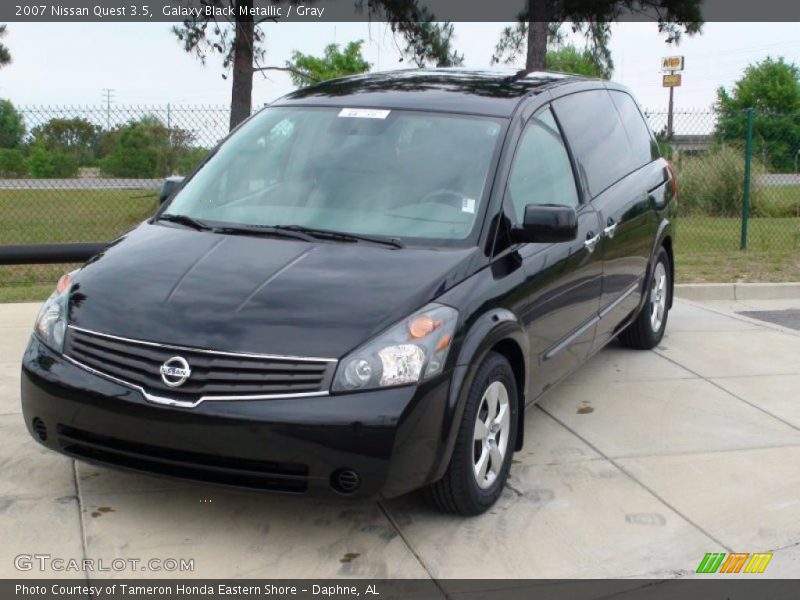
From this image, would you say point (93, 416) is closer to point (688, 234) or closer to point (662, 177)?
point (662, 177)

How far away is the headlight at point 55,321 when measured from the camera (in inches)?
170

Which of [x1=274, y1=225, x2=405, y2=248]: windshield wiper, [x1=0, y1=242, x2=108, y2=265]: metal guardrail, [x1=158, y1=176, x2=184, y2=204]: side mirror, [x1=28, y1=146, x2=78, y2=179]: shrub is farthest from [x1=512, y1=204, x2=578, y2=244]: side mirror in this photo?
[x1=28, y1=146, x2=78, y2=179]: shrub

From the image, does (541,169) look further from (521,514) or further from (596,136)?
(521,514)

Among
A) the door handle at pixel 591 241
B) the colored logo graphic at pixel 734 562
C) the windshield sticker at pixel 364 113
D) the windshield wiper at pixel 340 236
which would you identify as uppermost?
the windshield sticker at pixel 364 113

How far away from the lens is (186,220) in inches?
199

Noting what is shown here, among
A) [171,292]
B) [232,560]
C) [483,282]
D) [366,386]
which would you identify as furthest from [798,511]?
[171,292]

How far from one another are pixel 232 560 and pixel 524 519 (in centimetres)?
128

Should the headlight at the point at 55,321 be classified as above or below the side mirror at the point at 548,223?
below

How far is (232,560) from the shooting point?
4035mm

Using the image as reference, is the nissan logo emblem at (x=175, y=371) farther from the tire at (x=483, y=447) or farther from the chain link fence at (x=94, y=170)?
the chain link fence at (x=94, y=170)

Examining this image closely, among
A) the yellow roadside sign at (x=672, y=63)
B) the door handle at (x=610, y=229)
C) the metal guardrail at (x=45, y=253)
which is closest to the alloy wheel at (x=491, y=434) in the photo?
the door handle at (x=610, y=229)

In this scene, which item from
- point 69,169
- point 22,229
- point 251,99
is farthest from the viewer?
point 251,99

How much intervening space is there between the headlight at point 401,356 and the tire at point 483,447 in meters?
0.29

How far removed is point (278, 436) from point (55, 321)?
122cm
